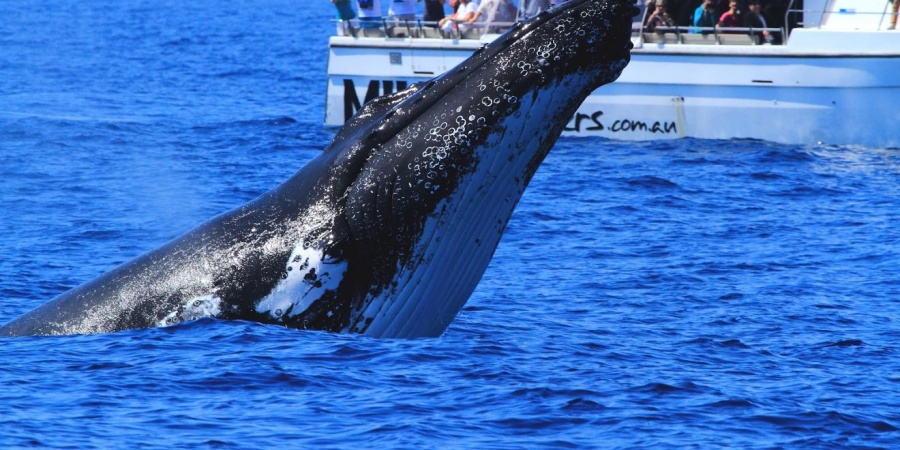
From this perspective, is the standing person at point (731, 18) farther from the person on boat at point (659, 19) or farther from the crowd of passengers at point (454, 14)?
the crowd of passengers at point (454, 14)

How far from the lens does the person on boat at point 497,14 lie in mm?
35000

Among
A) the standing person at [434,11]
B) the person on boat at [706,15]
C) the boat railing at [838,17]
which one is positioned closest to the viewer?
the boat railing at [838,17]

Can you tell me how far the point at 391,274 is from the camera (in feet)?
33.6

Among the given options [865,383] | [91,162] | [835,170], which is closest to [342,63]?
[91,162]

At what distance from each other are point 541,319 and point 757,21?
66.7ft

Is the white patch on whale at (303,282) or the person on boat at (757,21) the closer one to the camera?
the white patch on whale at (303,282)

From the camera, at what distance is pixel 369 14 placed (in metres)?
37.7

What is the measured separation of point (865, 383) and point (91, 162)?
21806mm

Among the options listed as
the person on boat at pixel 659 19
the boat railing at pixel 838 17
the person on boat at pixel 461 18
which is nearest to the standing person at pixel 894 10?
the boat railing at pixel 838 17

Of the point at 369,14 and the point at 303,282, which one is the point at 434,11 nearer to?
the point at 369,14

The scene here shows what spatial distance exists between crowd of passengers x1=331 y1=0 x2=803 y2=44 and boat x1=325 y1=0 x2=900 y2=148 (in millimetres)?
269

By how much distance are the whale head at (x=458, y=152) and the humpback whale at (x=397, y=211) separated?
0.03ft

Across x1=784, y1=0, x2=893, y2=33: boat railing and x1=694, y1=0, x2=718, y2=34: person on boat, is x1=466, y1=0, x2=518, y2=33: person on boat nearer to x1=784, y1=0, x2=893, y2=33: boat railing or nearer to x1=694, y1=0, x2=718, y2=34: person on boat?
x1=694, y1=0, x2=718, y2=34: person on boat

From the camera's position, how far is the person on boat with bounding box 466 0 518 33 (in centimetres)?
3500
